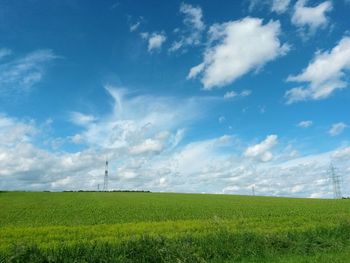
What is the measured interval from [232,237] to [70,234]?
9112mm

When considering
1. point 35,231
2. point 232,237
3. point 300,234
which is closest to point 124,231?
point 35,231

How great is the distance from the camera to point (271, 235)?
17.7 metres

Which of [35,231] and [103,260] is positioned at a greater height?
[35,231]

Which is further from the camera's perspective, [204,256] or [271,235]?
[271,235]

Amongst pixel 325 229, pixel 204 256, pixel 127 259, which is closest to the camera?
pixel 127 259

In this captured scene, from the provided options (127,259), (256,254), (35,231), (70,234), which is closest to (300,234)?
(256,254)

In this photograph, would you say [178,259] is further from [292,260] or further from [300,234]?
[300,234]

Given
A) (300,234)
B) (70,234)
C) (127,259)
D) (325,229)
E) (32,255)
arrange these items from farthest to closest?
(70,234) → (325,229) → (300,234) → (127,259) → (32,255)

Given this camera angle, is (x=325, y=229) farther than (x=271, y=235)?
Yes

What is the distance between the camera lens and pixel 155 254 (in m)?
14.7

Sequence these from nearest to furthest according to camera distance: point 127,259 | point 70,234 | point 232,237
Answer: point 127,259
point 232,237
point 70,234

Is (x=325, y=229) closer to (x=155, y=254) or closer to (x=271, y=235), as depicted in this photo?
(x=271, y=235)

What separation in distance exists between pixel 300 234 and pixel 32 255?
11.6m

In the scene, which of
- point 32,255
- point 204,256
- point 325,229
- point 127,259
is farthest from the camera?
point 325,229
